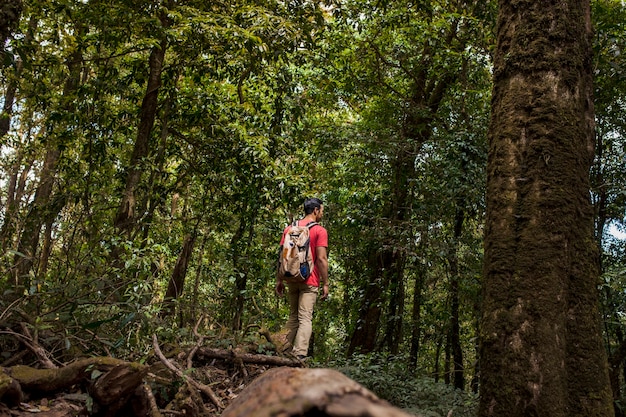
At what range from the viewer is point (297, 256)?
5.91m

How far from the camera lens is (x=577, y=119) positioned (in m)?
3.28

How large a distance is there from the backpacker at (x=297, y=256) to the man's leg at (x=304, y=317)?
9.7 inches

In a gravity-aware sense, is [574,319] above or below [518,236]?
below

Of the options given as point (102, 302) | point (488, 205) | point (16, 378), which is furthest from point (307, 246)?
point (16, 378)

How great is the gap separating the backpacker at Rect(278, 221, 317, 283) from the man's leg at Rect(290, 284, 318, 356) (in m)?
0.25

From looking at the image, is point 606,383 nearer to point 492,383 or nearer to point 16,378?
point 492,383

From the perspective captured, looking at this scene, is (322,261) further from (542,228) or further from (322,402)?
(322,402)

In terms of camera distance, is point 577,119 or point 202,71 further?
point 202,71

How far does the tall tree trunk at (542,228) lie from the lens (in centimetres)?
287

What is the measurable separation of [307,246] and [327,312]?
789 centimetres

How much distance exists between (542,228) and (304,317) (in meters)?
3.65

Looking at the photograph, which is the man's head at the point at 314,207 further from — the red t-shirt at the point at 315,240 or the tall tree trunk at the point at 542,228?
the tall tree trunk at the point at 542,228

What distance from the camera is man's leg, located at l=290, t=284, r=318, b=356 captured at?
19.9 feet

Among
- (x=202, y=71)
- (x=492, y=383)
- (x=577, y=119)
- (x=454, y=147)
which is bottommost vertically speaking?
(x=492, y=383)
